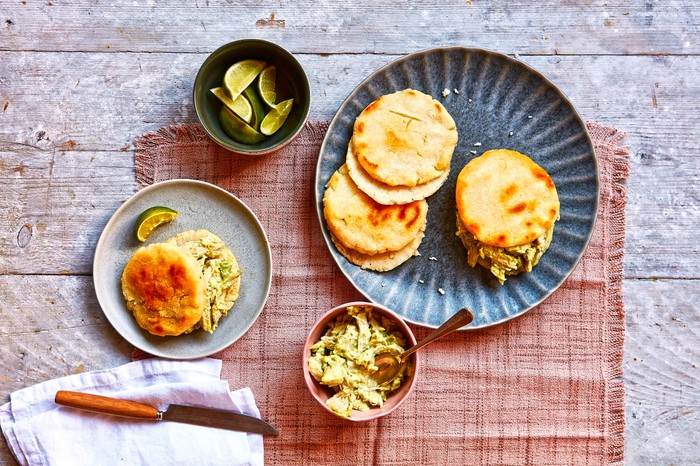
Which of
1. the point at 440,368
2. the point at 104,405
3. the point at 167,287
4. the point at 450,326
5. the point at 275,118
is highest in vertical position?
the point at 275,118

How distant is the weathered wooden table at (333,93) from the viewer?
3.48 metres

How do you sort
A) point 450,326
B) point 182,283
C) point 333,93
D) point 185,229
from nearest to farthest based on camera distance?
point 450,326 → point 182,283 → point 185,229 → point 333,93

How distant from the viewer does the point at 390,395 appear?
10.7 feet

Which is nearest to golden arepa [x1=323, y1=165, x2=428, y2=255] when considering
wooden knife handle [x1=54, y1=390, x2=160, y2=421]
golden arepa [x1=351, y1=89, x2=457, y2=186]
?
golden arepa [x1=351, y1=89, x2=457, y2=186]

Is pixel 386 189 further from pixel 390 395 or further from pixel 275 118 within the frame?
pixel 390 395

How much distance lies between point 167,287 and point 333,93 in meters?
1.31

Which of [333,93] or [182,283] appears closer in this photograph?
[182,283]

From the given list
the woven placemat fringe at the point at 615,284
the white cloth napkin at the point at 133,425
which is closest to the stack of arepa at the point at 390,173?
the woven placemat fringe at the point at 615,284

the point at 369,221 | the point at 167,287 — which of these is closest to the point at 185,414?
the point at 167,287

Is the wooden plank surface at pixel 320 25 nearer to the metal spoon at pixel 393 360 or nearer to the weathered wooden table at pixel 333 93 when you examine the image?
the weathered wooden table at pixel 333 93

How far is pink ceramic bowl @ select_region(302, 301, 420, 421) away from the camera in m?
3.17

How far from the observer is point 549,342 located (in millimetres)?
3436

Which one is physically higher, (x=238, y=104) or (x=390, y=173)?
(x=238, y=104)

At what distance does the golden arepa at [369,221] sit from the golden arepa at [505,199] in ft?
0.85
